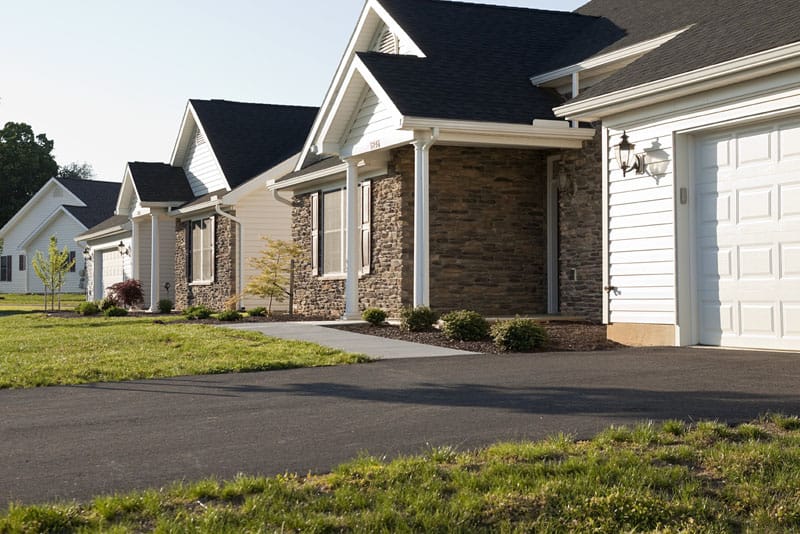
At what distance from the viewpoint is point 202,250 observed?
2783 centimetres

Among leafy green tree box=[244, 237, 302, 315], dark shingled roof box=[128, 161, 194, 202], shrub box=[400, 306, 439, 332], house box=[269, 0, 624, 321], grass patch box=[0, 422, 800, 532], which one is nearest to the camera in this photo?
grass patch box=[0, 422, 800, 532]

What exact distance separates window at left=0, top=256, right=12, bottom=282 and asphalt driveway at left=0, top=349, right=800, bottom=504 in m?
48.9

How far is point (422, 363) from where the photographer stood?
11062 mm

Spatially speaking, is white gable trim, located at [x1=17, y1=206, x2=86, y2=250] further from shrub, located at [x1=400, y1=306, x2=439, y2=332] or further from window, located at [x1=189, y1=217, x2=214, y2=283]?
shrub, located at [x1=400, y1=306, x2=439, y2=332]

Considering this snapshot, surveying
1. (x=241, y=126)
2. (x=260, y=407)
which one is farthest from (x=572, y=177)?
(x=241, y=126)

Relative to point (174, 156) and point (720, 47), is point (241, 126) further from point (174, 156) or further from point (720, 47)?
point (720, 47)

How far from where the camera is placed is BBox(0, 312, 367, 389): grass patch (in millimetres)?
10820

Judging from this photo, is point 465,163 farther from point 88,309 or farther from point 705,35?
point 88,309

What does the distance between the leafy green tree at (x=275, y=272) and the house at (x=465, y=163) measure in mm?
2802

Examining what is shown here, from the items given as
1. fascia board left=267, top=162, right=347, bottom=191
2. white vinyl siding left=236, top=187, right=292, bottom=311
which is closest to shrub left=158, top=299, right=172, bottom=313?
white vinyl siding left=236, top=187, right=292, bottom=311

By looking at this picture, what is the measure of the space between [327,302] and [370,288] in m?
2.59

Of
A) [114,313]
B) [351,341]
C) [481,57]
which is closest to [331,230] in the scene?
[481,57]

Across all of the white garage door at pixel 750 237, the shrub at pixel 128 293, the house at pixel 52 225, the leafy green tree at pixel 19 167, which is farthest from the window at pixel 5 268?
the white garage door at pixel 750 237

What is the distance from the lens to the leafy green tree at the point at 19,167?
6244cm
